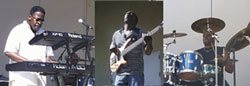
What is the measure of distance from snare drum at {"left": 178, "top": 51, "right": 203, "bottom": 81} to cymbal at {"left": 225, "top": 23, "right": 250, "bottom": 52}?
158 mm

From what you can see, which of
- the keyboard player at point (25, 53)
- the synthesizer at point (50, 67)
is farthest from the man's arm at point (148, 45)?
the keyboard player at point (25, 53)

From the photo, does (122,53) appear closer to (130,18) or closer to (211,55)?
(130,18)

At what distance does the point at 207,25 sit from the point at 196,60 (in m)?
0.18

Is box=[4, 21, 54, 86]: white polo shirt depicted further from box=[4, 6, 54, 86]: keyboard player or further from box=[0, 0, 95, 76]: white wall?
box=[0, 0, 95, 76]: white wall

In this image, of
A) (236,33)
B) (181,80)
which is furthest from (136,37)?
(236,33)

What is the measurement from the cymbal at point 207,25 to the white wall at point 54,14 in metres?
0.60

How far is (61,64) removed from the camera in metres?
2.43

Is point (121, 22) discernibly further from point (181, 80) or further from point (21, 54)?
point (21, 54)

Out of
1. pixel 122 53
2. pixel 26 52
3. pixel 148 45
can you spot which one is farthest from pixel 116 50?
pixel 26 52

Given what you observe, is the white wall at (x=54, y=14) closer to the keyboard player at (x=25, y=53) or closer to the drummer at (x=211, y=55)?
the keyboard player at (x=25, y=53)

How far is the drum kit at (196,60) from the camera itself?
194 centimetres

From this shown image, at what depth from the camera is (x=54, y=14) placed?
334 centimetres

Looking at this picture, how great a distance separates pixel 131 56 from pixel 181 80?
0.29 metres

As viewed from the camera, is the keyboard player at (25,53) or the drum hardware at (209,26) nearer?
the drum hardware at (209,26)
